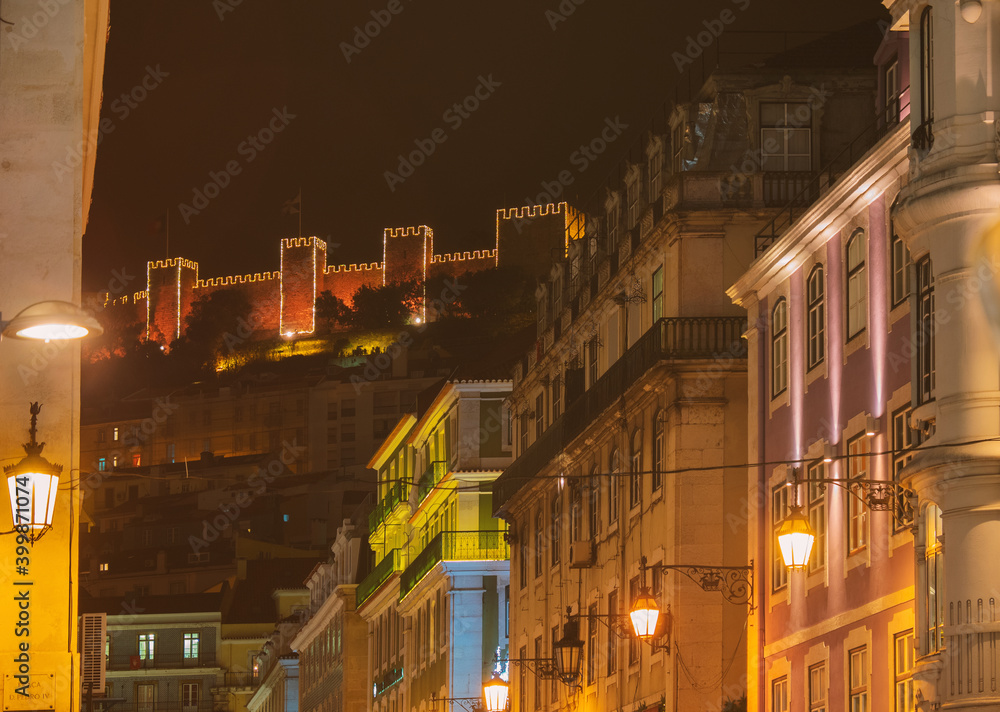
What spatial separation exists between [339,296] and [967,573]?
157 metres

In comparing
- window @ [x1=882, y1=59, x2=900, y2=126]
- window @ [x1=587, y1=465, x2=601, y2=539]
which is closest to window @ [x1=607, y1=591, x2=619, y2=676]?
window @ [x1=587, y1=465, x2=601, y2=539]

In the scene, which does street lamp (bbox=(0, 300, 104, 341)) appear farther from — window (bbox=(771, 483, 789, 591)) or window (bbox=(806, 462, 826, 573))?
window (bbox=(771, 483, 789, 591))

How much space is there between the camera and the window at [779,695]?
1144 inches

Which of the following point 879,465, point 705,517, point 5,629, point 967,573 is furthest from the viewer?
point 705,517

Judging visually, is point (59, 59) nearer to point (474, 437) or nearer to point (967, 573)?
point (967, 573)

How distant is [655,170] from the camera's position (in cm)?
3834

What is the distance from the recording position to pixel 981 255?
67.3 ft

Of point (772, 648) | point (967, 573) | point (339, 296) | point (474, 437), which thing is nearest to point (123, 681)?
point (474, 437)

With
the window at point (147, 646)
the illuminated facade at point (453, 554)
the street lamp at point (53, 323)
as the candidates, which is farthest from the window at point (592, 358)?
the window at point (147, 646)

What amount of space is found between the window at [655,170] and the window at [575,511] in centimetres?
702

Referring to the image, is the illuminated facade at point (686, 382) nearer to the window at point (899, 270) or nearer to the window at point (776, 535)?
the window at point (776, 535)

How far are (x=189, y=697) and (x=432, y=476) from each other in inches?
2078

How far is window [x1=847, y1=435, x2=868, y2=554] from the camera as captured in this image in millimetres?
25688

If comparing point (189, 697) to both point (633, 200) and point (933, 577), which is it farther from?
point (933, 577)
